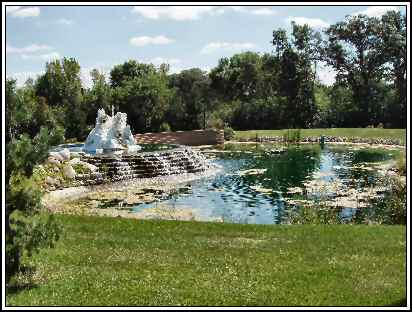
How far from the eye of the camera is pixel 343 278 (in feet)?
23.1

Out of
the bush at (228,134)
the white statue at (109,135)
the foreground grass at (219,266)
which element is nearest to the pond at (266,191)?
the foreground grass at (219,266)

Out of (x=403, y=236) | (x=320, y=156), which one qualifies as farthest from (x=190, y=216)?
(x=320, y=156)

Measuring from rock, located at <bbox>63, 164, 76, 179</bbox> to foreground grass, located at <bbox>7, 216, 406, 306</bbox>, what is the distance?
768 centimetres

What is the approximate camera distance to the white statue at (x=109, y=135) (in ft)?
73.9

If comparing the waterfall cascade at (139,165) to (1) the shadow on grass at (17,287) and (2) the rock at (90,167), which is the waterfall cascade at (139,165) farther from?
(1) the shadow on grass at (17,287)

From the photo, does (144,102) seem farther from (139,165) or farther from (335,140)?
(139,165)

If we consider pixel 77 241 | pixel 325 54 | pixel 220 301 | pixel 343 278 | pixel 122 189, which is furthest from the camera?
pixel 325 54

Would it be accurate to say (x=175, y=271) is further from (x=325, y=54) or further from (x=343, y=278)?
(x=325, y=54)

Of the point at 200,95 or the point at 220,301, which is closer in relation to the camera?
the point at 220,301

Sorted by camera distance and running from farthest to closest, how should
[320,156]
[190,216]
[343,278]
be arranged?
[320,156] < [190,216] < [343,278]

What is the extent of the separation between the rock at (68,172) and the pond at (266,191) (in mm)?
2193

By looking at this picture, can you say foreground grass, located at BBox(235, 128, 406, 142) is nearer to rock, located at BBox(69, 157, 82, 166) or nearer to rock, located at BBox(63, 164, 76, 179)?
rock, located at BBox(69, 157, 82, 166)

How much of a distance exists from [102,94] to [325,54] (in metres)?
20.0

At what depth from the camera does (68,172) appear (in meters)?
17.8
